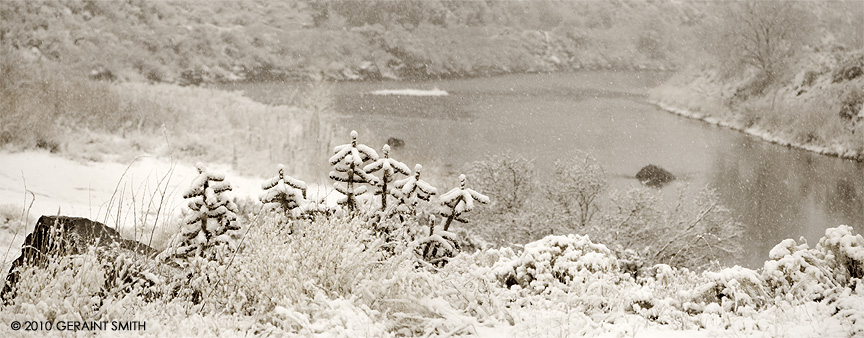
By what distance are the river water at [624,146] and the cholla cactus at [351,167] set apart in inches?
463

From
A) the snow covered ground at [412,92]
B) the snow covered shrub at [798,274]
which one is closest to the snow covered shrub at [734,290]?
the snow covered shrub at [798,274]

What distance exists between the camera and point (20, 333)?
3.89 m

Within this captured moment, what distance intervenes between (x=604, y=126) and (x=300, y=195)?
25.9 m

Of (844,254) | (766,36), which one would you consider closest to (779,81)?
(766,36)

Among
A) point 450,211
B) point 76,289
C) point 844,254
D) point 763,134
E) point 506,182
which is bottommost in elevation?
point 506,182

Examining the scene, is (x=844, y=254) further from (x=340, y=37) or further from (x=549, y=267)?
(x=340, y=37)

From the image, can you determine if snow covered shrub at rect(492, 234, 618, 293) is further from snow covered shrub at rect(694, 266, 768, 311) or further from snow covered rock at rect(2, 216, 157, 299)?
snow covered rock at rect(2, 216, 157, 299)

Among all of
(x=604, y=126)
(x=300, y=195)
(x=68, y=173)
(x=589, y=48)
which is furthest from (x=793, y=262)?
(x=589, y=48)

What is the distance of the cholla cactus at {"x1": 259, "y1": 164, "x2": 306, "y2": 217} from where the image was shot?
6496 mm

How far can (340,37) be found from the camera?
194ft

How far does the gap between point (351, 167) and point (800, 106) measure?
3176 centimetres

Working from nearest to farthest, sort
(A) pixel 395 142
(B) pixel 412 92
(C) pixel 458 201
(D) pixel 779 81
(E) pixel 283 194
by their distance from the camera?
(E) pixel 283 194
(C) pixel 458 201
(A) pixel 395 142
(D) pixel 779 81
(B) pixel 412 92

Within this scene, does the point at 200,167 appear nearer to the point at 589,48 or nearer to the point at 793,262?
the point at 793,262

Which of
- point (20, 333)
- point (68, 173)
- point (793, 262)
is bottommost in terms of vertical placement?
point (68, 173)
